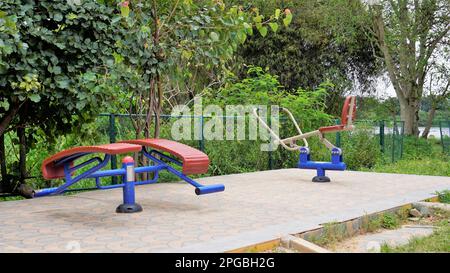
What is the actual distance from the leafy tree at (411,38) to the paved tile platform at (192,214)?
10.4 meters

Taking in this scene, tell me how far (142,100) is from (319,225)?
4970 millimetres

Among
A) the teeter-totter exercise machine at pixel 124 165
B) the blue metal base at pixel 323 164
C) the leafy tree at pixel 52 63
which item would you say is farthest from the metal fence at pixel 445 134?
the leafy tree at pixel 52 63

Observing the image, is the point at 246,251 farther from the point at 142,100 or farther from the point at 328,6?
the point at 328,6

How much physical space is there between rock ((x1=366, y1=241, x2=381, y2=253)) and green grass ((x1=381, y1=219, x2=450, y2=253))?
81mm

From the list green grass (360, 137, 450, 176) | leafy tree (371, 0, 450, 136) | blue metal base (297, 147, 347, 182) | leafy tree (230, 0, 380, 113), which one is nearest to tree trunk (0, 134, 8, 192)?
blue metal base (297, 147, 347, 182)

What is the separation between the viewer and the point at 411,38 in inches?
702

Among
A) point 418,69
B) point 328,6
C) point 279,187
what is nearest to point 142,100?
point 279,187

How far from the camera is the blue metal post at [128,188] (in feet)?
18.7

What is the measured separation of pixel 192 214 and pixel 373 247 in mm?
2092

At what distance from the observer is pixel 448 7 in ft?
58.6

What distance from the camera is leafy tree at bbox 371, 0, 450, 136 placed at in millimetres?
17891

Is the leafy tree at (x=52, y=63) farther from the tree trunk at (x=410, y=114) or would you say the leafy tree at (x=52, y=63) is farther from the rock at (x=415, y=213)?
the tree trunk at (x=410, y=114)

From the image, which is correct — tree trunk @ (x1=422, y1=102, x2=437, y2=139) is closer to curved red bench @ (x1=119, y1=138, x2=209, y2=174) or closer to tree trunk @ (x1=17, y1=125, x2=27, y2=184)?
curved red bench @ (x1=119, y1=138, x2=209, y2=174)
